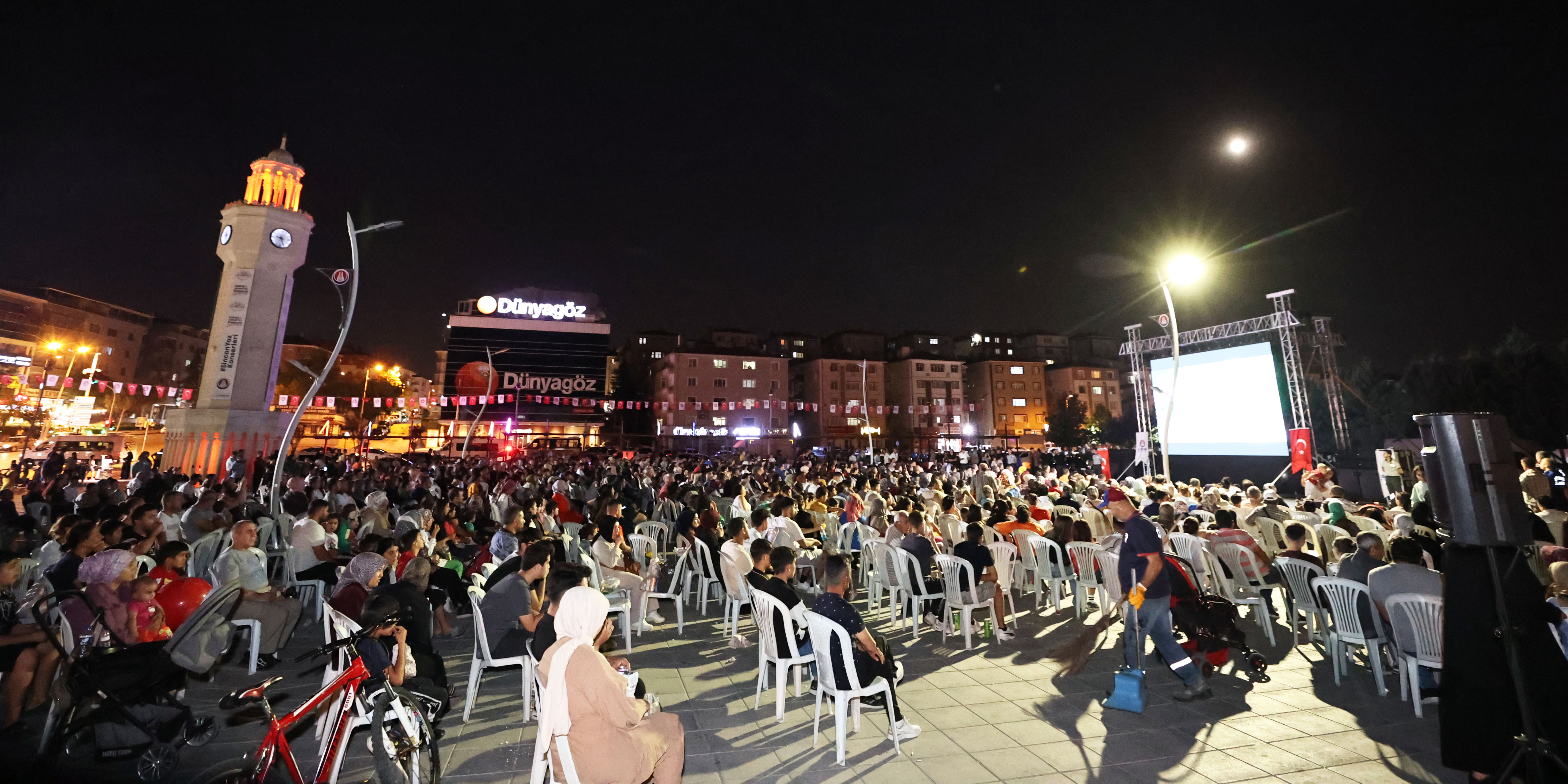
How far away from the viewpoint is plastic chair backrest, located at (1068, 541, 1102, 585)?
7230 mm

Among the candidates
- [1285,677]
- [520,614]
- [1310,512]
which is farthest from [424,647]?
[1310,512]

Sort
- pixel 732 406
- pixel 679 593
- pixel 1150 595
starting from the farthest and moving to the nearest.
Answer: pixel 732 406 → pixel 679 593 → pixel 1150 595

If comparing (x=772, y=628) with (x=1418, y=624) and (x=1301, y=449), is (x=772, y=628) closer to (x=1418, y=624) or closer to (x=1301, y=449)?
(x=1418, y=624)

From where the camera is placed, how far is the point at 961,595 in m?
6.47

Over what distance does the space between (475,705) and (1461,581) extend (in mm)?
6724

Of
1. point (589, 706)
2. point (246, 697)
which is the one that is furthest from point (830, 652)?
point (246, 697)

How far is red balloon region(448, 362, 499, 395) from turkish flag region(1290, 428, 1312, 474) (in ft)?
194

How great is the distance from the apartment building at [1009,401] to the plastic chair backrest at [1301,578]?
221 ft

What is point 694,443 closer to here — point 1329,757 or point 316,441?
point 316,441

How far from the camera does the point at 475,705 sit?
4984 millimetres

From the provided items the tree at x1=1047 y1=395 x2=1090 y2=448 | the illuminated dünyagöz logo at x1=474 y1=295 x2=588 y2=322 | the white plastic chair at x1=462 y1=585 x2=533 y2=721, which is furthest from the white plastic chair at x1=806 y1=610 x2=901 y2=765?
the illuminated dünyagöz logo at x1=474 y1=295 x2=588 y2=322

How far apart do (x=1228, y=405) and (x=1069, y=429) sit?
133ft

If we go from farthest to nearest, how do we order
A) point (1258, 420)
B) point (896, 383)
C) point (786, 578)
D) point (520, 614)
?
point (896, 383)
point (1258, 420)
point (786, 578)
point (520, 614)

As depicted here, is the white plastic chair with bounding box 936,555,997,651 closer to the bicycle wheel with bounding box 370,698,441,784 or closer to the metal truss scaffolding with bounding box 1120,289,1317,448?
the bicycle wheel with bounding box 370,698,441,784
